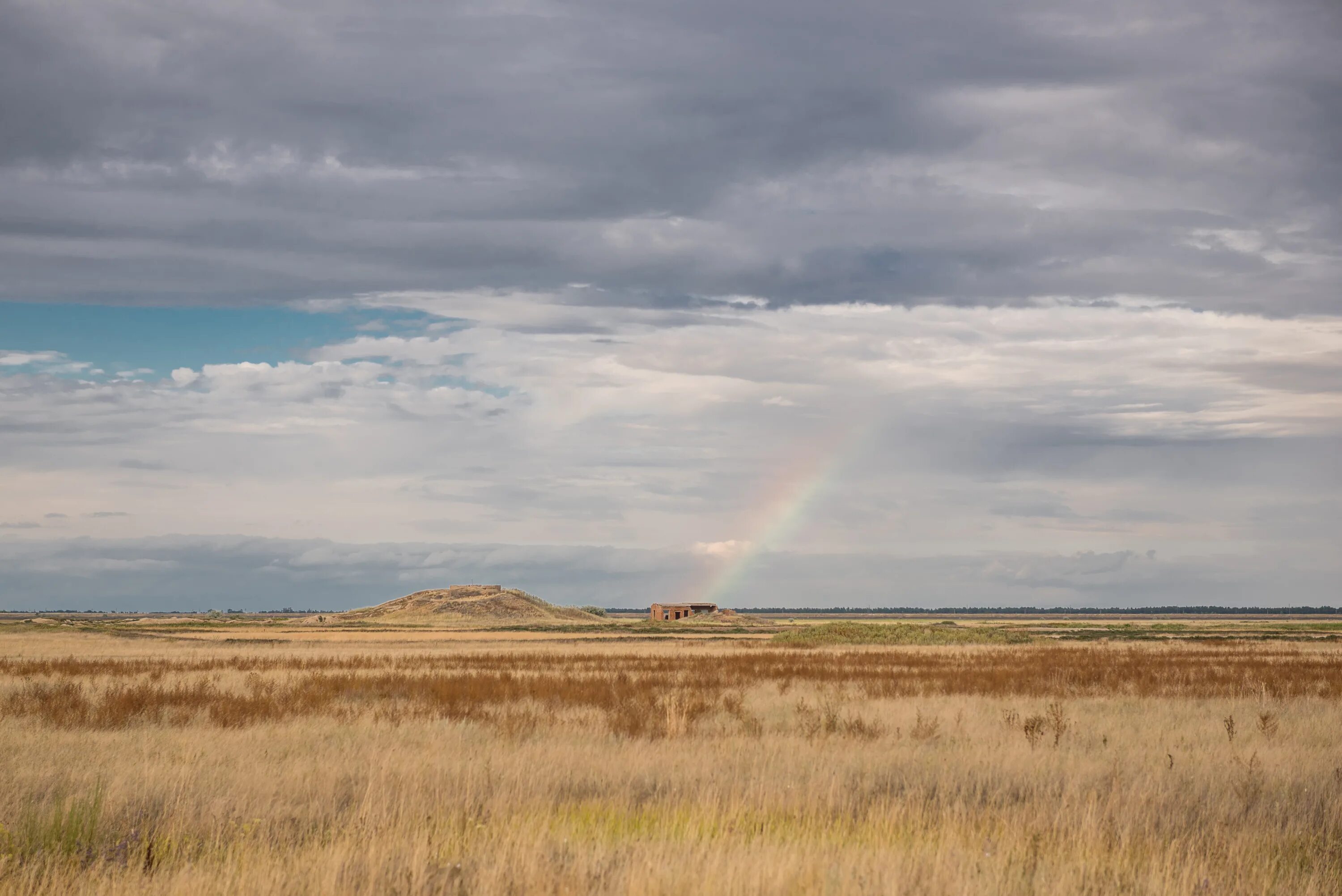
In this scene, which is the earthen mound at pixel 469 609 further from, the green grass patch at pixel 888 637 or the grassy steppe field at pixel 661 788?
the grassy steppe field at pixel 661 788

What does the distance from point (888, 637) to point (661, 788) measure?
60.5m

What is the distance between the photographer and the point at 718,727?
53.3ft

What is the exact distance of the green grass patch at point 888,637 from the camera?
62.9 metres

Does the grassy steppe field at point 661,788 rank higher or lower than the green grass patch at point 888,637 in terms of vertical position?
higher

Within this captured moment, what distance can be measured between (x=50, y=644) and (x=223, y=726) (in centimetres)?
4299

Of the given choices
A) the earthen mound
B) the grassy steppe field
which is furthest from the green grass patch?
the earthen mound

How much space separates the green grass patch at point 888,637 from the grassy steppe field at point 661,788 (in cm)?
3815

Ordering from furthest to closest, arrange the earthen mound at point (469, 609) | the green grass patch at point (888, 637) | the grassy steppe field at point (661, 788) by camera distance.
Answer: the earthen mound at point (469, 609)
the green grass patch at point (888, 637)
the grassy steppe field at point (661, 788)

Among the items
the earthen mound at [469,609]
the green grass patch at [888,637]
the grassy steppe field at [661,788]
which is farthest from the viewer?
the earthen mound at [469,609]

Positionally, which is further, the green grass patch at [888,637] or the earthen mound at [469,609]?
the earthen mound at [469,609]

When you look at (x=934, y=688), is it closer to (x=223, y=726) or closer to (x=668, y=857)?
(x=223, y=726)

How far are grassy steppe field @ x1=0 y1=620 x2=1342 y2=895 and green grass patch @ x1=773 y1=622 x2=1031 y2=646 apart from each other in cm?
3815

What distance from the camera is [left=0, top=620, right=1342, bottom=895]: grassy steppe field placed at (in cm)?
683

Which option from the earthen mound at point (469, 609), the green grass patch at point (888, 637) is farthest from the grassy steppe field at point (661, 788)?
the earthen mound at point (469, 609)
